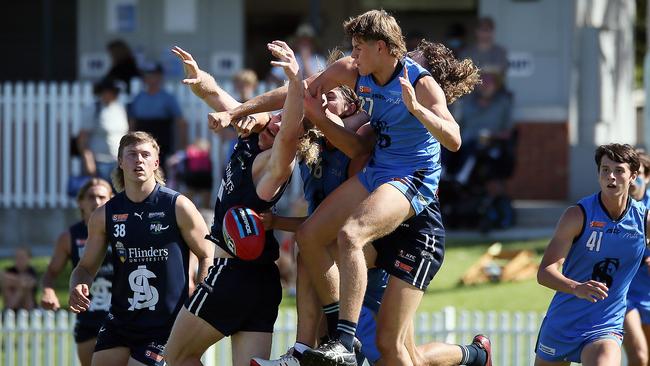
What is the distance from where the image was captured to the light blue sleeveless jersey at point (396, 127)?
23.7ft

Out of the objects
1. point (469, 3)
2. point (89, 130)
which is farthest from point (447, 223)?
point (469, 3)

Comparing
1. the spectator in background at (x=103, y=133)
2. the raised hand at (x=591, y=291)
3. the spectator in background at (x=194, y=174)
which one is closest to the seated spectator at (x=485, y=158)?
the spectator in background at (x=194, y=174)

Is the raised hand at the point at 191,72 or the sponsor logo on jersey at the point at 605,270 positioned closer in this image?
the raised hand at the point at 191,72

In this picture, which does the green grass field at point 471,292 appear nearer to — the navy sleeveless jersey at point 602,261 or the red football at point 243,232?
the navy sleeveless jersey at point 602,261

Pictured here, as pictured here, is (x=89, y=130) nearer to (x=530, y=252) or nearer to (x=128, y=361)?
(x=530, y=252)

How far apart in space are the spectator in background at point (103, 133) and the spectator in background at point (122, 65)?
1116mm

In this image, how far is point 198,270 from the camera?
807 centimetres

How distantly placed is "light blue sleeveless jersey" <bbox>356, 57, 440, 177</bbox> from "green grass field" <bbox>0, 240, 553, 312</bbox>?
6017mm

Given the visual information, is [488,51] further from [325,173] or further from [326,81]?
[326,81]

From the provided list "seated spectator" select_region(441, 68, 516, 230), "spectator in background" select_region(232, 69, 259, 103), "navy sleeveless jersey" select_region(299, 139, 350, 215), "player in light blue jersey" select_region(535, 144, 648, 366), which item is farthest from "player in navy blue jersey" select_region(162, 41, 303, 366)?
"seated spectator" select_region(441, 68, 516, 230)

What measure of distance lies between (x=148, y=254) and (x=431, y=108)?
2.09 metres

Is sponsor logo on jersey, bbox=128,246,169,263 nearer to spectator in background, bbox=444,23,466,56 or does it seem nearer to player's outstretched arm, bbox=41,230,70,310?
player's outstretched arm, bbox=41,230,70,310

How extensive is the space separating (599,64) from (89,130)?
7022 millimetres

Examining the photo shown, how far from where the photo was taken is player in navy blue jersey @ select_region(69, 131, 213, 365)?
7.99m
